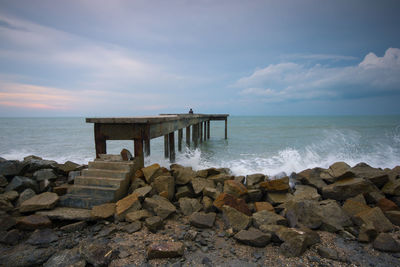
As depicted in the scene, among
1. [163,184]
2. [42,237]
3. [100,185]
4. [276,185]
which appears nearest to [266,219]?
[276,185]

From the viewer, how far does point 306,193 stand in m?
4.48

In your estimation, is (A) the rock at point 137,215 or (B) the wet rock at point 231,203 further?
(B) the wet rock at point 231,203

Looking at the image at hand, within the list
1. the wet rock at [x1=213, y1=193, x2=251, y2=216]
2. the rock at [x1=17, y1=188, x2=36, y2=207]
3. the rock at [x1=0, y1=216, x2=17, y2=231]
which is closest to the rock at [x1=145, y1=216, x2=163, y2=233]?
the wet rock at [x1=213, y1=193, x2=251, y2=216]

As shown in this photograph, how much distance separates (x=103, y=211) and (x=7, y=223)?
125 centimetres

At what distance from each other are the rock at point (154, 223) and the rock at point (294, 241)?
5.34ft

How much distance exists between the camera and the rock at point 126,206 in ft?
11.2

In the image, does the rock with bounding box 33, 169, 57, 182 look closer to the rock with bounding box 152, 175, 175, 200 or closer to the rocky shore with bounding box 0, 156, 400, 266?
the rocky shore with bounding box 0, 156, 400, 266

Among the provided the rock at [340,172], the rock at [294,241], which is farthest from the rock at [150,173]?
the rock at [340,172]

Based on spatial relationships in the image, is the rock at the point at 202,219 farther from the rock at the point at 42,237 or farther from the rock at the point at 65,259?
the rock at the point at 42,237

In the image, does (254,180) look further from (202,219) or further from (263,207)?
(202,219)

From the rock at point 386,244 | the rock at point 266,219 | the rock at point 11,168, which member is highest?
the rock at point 11,168

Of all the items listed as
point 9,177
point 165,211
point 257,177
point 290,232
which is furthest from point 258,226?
point 9,177

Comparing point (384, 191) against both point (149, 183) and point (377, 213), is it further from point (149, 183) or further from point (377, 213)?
point (149, 183)

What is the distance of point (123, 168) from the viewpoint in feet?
14.1
